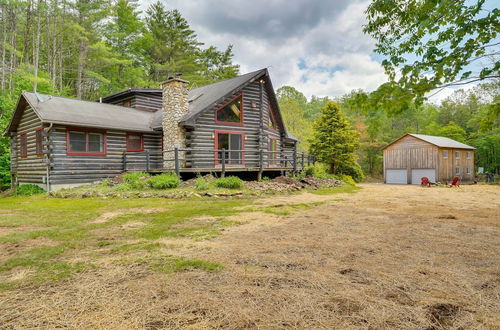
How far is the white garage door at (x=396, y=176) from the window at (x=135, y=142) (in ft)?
84.8

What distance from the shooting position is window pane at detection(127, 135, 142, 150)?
644 inches

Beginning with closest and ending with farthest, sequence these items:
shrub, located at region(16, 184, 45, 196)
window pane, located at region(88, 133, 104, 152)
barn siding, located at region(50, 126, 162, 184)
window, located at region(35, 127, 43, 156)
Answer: barn siding, located at region(50, 126, 162, 184) → shrub, located at region(16, 184, 45, 196) → window, located at region(35, 127, 43, 156) → window pane, located at region(88, 133, 104, 152)

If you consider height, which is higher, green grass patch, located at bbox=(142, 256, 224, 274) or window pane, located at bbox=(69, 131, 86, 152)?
window pane, located at bbox=(69, 131, 86, 152)

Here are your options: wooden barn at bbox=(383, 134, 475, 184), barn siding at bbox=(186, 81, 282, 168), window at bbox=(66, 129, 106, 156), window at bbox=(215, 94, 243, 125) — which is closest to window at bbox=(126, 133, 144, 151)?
window at bbox=(66, 129, 106, 156)

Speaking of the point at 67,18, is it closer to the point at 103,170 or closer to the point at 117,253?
the point at 103,170

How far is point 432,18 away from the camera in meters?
4.08

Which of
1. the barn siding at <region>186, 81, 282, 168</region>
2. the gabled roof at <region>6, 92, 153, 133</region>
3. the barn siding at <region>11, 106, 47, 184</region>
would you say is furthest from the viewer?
the barn siding at <region>186, 81, 282, 168</region>

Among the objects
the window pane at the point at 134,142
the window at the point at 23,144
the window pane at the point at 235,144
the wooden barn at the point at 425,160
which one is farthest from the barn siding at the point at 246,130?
the wooden barn at the point at 425,160

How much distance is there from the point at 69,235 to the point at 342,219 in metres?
5.65

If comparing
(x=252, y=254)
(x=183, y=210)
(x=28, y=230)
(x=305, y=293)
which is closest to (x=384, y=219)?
(x=252, y=254)

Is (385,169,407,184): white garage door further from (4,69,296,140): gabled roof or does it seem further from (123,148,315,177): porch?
(4,69,296,140): gabled roof

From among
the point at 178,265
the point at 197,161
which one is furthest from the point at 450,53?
the point at 197,161

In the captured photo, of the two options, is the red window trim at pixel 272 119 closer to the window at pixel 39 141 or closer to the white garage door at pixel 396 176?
the window at pixel 39 141

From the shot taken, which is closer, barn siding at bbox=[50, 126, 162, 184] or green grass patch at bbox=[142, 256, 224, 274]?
green grass patch at bbox=[142, 256, 224, 274]
